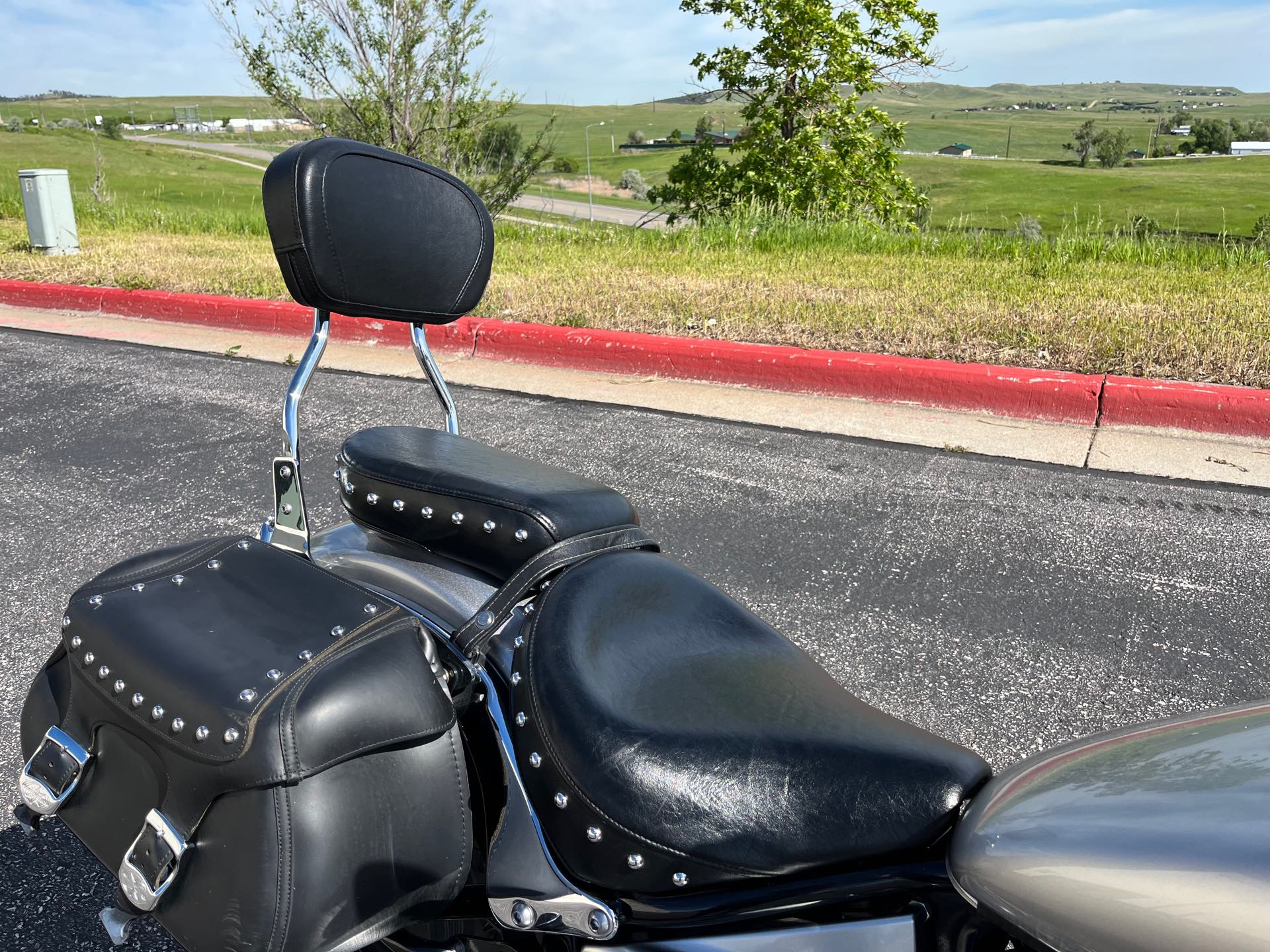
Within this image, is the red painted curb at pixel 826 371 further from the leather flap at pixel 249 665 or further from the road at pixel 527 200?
the road at pixel 527 200

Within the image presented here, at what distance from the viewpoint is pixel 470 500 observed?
150 centimetres

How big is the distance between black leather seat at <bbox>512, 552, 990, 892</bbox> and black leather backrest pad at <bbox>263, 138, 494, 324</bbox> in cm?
59

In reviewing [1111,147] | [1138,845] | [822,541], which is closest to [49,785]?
[1138,845]

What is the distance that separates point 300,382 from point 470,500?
40 centimetres

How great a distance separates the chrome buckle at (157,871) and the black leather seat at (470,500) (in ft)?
1.71

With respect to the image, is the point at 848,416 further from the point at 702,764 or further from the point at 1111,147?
the point at 1111,147

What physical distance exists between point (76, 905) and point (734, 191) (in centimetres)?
1193

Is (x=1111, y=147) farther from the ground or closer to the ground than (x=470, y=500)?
farther from the ground

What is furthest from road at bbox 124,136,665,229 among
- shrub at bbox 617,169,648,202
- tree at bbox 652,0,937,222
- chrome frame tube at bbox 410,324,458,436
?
chrome frame tube at bbox 410,324,458,436

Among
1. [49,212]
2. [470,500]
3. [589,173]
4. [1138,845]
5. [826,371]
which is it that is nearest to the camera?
[1138,845]

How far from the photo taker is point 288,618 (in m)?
1.26

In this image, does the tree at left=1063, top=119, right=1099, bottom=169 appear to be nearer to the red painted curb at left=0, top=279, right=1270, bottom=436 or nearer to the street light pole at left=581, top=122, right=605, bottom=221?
the street light pole at left=581, top=122, right=605, bottom=221

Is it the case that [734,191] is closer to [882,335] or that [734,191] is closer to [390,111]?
[390,111]

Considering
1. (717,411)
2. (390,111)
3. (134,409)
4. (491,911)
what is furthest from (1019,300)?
(390,111)
